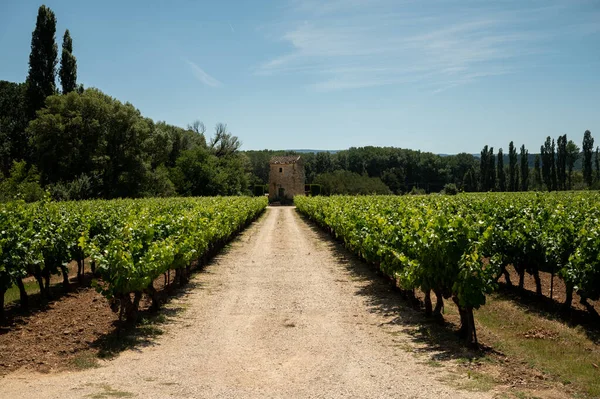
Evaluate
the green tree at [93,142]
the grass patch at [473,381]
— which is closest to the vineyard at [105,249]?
the grass patch at [473,381]

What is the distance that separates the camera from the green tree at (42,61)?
1708 inches

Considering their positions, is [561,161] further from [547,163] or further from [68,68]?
[68,68]

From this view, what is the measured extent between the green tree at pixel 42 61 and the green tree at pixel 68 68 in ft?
2.85

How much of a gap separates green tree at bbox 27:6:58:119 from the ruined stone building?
4083cm

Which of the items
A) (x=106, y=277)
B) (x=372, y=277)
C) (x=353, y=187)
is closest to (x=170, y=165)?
(x=353, y=187)

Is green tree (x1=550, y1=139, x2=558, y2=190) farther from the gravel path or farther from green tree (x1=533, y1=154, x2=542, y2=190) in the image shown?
the gravel path

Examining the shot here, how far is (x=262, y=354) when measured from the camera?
8.20 metres

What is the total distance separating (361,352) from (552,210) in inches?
357

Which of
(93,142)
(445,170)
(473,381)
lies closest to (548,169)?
(445,170)

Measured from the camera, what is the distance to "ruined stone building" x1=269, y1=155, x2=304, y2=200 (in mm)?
81375

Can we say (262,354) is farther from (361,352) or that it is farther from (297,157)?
(297,157)

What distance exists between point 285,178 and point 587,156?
47.8 metres

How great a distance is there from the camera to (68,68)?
151 ft

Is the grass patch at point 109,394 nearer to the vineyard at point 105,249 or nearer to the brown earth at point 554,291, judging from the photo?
the vineyard at point 105,249
